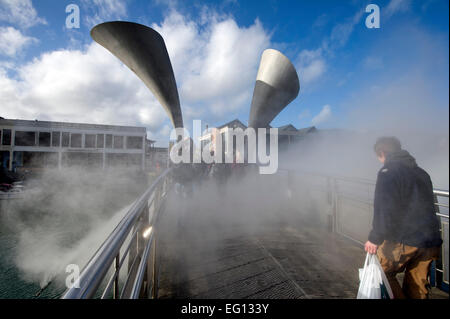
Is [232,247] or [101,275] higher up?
[101,275]

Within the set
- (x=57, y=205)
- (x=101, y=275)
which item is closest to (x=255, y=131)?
(x=101, y=275)

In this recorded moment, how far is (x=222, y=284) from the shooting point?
218 centimetres

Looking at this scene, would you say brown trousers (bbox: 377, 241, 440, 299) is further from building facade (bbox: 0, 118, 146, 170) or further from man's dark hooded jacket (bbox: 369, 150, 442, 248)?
building facade (bbox: 0, 118, 146, 170)

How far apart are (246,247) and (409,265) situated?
2022mm

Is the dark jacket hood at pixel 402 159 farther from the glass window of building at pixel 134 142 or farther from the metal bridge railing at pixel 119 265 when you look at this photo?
the glass window of building at pixel 134 142

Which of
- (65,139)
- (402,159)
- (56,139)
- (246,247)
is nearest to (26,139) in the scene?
(56,139)

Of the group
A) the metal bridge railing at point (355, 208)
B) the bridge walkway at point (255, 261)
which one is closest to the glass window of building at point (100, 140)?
the bridge walkway at point (255, 261)

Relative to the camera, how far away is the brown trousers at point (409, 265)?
1572 millimetres

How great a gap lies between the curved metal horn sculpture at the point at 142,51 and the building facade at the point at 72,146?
21.4m

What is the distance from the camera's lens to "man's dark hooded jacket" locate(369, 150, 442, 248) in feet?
5.06

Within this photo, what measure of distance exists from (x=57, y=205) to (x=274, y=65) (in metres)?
15.3

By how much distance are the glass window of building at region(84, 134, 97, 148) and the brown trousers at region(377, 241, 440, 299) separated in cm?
3021

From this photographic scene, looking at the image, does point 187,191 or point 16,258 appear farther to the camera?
point 16,258
